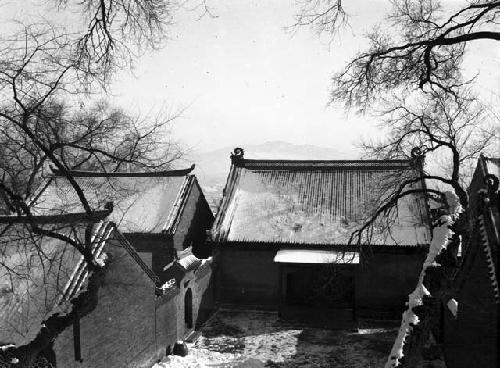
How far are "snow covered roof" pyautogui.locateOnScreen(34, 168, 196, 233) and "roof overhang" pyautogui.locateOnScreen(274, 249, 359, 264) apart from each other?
474 centimetres

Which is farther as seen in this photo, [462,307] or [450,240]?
[462,307]

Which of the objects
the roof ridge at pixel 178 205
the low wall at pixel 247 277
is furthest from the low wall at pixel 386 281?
the roof ridge at pixel 178 205

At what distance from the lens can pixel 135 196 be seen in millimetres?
20938

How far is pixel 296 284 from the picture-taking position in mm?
20938

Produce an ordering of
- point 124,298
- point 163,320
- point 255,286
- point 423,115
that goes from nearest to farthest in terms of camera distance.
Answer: point 124,298 < point 163,320 < point 423,115 < point 255,286

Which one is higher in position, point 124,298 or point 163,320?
point 124,298

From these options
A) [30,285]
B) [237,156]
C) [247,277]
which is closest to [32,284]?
[30,285]

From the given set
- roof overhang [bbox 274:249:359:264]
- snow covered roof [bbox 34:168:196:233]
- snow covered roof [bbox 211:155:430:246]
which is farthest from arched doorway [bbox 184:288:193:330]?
roof overhang [bbox 274:249:359:264]

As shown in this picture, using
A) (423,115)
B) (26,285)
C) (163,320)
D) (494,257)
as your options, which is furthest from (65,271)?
(423,115)

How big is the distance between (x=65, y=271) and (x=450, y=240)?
7683mm

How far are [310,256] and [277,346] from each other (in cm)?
440

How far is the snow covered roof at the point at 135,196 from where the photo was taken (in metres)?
18.8

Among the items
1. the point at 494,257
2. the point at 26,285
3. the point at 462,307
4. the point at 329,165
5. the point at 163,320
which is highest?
the point at 329,165

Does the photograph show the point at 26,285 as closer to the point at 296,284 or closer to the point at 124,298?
the point at 124,298
